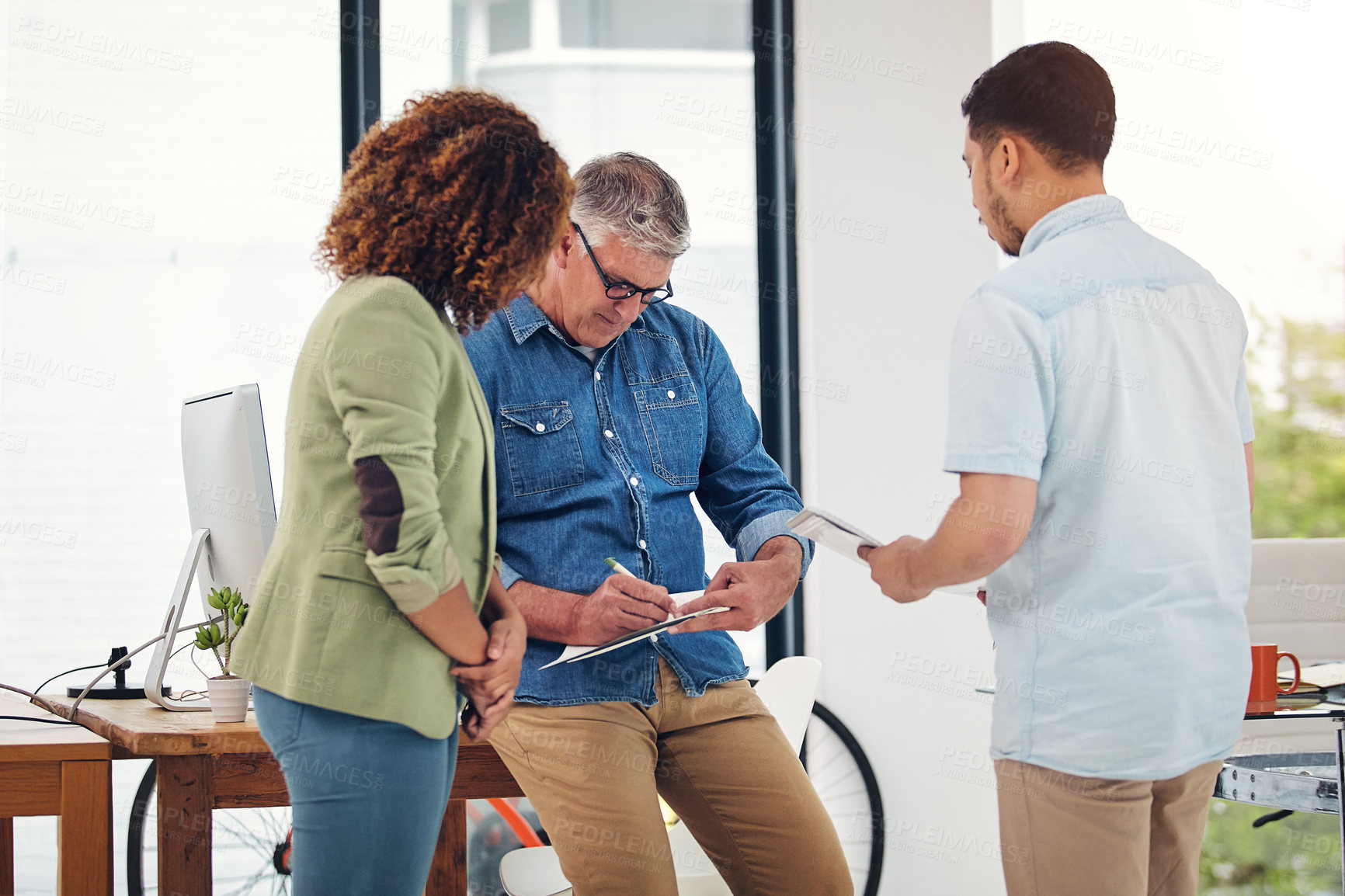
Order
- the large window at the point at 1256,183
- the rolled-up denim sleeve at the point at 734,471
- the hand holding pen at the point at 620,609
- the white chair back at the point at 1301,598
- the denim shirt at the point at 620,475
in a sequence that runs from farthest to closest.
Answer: the large window at the point at 1256,183
the white chair back at the point at 1301,598
the rolled-up denim sleeve at the point at 734,471
the denim shirt at the point at 620,475
the hand holding pen at the point at 620,609

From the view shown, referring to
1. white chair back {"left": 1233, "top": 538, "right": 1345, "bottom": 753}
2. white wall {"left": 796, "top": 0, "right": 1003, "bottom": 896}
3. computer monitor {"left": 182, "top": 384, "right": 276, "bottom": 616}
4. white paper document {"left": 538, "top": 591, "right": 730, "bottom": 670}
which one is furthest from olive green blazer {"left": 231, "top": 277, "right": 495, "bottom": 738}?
white chair back {"left": 1233, "top": 538, "right": 1345, "bottom": 753}

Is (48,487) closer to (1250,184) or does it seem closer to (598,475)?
(598,475)

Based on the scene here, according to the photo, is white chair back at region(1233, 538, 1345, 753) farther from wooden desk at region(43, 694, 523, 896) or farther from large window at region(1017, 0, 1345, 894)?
wooden desk at region(43, 694, 523, 896)

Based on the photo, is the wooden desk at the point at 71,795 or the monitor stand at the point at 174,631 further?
the monitor stand at the point at 174,631

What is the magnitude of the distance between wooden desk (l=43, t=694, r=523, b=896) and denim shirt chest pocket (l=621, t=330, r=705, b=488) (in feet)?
1.89

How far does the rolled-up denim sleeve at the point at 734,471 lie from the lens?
1.91m

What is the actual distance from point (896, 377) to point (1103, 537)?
200 cm

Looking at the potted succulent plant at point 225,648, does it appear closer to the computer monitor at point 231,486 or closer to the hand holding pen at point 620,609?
the computer monitor at point 231,486

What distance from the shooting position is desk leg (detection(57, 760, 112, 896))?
150 centimetres

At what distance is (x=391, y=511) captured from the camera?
1.08 meters

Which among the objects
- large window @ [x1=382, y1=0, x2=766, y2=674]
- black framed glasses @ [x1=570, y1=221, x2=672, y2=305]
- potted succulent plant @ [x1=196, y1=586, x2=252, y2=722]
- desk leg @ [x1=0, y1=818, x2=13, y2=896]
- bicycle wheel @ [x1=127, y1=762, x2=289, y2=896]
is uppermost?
large window @ [x1=382, y1=0, x2=766, y2=674]

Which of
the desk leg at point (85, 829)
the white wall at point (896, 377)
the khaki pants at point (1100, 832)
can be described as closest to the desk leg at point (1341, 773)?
the khaki pants at point (1100, 832)

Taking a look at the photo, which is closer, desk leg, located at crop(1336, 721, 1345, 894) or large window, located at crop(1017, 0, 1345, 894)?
desk leg, located at crop(1336, 721, 1345, 894)

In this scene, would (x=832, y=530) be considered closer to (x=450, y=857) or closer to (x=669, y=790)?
(x=669, y=790)
